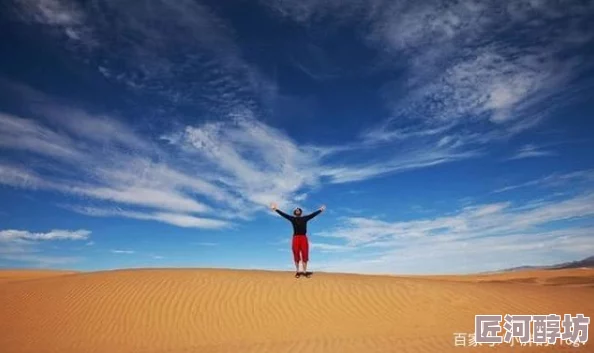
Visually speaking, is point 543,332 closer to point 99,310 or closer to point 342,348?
point 342,348

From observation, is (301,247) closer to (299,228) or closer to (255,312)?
(299,228)

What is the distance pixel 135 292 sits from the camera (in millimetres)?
14430

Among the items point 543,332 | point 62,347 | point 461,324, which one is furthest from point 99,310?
point 543,332

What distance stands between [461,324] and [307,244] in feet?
16.4

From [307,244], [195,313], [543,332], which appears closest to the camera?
[543,332]

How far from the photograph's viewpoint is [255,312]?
497 inches

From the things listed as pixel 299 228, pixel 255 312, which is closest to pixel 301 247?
pixel 299 228

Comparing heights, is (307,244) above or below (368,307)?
above

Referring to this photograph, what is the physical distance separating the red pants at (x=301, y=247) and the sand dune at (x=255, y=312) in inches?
42.1

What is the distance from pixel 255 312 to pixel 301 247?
8.14 feet

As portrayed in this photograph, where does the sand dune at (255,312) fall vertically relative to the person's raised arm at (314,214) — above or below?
below

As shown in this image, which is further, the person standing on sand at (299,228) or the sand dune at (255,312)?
the person standing on sand at (299,228)

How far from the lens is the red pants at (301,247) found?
1384 centimetres

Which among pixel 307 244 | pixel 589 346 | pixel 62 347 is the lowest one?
pixel 62 347
